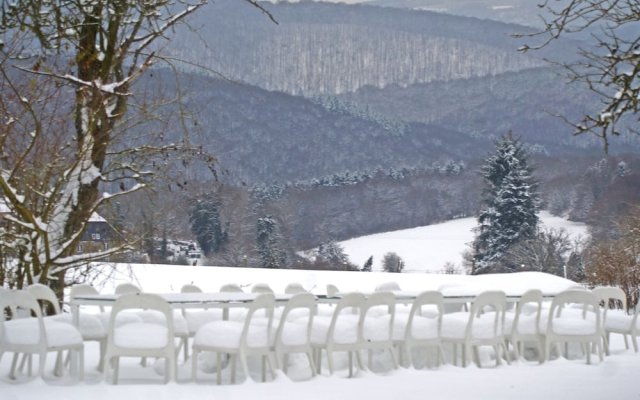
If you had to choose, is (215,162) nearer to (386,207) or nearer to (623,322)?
(623,322)

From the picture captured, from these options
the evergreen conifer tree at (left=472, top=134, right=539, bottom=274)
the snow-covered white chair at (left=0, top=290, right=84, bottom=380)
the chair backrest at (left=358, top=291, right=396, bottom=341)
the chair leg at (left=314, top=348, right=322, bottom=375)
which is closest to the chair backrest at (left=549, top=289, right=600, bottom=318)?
the chair backrest at (left=358, top=291, right=396, bottom=341)

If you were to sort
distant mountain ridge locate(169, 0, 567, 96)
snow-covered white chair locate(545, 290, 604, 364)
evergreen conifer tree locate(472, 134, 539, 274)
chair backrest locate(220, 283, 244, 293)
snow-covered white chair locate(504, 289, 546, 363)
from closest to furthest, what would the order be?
snow-covered white chair locate(545, 290, 604, 364)
snow-covered white chair locate(504, 289, 546, 363)
chair backrest locate(220, 283, 244, 293)
evergreen conifer tree locate(472, 134, 539, 274)
distant mountain ridge locate(169, 0, 567, 96)

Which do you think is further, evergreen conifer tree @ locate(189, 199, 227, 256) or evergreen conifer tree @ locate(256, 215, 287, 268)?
evergreen conifer tree @ locate(256, 215, 287, 268)

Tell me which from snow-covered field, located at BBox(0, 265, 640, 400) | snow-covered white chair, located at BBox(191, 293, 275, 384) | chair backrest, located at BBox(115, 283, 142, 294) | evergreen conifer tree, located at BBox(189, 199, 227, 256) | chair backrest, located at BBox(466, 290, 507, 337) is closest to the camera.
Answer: snow-covered field, located at BBox(0, 265, 640, 400)

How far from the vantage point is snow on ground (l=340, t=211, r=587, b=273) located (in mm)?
72562

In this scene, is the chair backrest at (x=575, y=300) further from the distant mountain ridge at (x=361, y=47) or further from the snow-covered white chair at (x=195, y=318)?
the distant mountain ridge at (x=361, y=47)

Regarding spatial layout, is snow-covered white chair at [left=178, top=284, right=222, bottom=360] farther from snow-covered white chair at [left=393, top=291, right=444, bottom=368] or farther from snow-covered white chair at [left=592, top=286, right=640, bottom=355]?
snow-covered white chair at [left=592, top=286, right=640, bottom=355]

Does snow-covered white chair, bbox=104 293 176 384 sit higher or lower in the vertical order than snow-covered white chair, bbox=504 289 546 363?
higher

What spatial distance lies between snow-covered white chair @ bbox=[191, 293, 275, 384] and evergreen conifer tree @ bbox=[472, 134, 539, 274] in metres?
54.1

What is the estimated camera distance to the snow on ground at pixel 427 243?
238 feet

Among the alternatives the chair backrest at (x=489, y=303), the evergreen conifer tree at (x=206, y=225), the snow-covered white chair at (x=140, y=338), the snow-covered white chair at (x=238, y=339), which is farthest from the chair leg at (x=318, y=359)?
the evergreen conifer tree at (x=206, y=225)

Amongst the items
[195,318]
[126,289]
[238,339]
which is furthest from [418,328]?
[126,289]

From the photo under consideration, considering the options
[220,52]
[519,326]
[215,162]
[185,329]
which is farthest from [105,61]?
[220,52]

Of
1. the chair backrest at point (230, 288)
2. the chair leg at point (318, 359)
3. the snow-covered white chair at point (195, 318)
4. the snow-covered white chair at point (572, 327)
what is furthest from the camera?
Result: the chair backrest at point (230, 288)
